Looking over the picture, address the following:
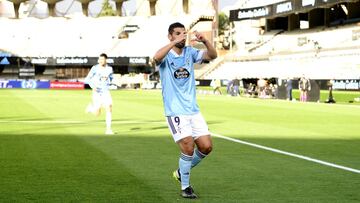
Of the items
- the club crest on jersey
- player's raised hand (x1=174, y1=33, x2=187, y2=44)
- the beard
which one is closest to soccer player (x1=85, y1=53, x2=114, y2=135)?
the club crest on jersey

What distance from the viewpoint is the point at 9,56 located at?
94312 mm

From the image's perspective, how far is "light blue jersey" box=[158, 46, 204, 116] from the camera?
9320 mm

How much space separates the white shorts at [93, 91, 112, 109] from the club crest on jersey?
10.7m

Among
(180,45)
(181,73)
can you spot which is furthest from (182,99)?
(180,45)

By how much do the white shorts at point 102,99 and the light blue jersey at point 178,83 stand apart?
34.7 feet

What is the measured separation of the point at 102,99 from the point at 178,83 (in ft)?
35.6

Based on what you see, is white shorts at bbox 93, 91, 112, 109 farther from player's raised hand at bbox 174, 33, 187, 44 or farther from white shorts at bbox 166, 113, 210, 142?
player's raised hand at bbox 174, 33, 187, 44

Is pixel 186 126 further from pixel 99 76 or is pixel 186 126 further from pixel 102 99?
pixel 102 99

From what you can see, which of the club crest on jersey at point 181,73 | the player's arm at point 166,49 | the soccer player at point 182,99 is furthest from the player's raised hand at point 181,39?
the club crest on jersey at point 181,73

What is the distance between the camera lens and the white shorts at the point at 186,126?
935 cm

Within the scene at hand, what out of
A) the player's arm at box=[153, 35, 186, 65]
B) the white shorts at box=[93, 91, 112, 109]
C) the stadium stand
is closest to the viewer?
the player's arm at box=[153, 35, 186, 65]

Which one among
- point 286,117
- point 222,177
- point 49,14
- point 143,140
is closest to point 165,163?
point 222,177

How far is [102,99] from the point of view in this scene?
1997 cm

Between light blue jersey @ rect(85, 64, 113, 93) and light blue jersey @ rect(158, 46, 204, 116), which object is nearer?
light blue jersey @ rect(158, 46, 204, 116)
